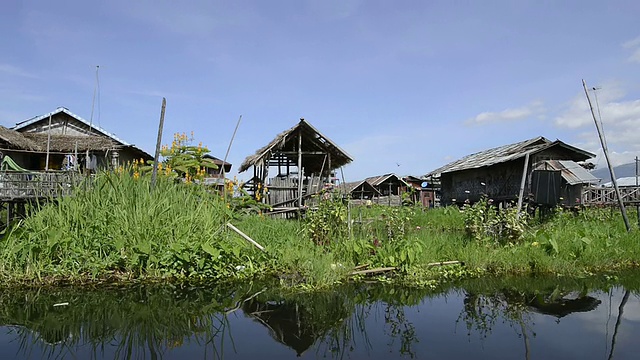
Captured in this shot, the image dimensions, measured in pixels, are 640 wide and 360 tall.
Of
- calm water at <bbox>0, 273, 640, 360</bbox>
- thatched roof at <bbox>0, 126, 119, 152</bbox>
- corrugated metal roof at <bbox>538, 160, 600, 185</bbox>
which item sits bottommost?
calm water at <bbox>0, 273, 640, 360</bbox>

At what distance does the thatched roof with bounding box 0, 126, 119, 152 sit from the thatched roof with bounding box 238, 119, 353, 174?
338 inches

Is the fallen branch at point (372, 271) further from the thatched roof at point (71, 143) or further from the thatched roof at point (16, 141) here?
the thatched roof at point (71, 143)

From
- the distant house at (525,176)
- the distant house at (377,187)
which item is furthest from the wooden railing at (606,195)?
the distant house at (377,187)

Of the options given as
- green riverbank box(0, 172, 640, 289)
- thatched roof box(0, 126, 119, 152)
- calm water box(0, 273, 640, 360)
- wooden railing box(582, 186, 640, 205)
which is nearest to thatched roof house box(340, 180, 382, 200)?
wooden railing box(582, 186, 640, 205)

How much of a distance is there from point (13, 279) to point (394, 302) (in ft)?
17.0

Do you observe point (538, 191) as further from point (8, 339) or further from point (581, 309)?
point (8, 339)

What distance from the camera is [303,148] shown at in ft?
53.9

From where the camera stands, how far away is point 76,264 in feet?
18.8

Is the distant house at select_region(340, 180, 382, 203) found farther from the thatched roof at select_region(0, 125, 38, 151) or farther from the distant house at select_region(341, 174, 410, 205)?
the thatched roof at select_region(0, 125, 38, 151)

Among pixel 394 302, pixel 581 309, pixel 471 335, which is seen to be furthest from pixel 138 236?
pixel 581 309

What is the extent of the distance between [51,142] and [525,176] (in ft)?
66.1

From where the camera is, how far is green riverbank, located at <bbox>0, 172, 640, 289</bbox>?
581 centimetres

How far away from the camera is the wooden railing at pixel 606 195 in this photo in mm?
15930

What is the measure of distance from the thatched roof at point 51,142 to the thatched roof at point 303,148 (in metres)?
8.58
